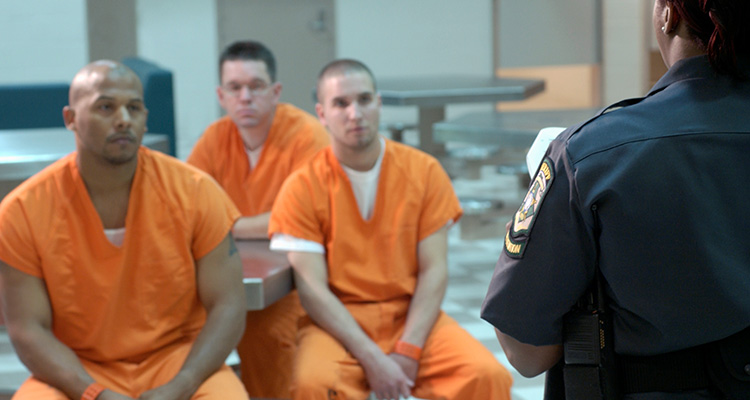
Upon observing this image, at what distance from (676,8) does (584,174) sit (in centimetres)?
21

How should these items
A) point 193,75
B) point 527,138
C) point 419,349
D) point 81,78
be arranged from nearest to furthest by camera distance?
point 81,78, point 419,349, point 527,138, point 193,75

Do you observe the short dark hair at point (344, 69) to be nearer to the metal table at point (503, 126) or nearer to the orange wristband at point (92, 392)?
the orange wristband at point (92, 392)

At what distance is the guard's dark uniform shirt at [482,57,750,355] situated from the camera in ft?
3.16

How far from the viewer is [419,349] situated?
2.22m

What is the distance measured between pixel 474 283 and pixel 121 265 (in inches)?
110

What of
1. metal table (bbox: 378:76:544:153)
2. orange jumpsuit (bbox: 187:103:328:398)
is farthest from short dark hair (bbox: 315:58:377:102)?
metal table (bbox: 378:76:544:153)

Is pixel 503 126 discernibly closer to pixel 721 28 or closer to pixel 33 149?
pixel 33 149

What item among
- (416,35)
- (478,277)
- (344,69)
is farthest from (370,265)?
(416,35)

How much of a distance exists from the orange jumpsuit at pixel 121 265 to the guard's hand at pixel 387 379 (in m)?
0.35

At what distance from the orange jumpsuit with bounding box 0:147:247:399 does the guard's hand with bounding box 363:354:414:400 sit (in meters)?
0.35

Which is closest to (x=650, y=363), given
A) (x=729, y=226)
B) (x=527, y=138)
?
(x=729, y=226)

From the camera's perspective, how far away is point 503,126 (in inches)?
187

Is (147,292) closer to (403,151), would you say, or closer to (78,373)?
(78,373)

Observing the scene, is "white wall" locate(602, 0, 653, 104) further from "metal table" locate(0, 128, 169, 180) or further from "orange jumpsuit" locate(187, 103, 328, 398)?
"metal table" locate(0, 128, 169, 180)
